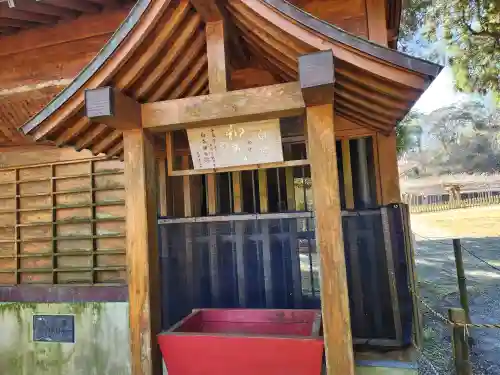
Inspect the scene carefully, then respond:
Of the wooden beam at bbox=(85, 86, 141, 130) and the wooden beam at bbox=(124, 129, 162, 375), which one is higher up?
Answer: the wooden beam at bbox=(85, 86, 141, 130)

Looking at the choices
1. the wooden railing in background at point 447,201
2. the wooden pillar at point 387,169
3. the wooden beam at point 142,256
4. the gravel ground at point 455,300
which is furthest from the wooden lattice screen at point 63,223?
the wooden railing in background at point 447,201

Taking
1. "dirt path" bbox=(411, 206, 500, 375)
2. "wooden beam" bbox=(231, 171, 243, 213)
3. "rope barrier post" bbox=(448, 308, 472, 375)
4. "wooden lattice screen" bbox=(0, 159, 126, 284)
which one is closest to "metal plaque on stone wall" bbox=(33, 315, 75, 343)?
"wooden lattice screen" bbox=(0, 159, 126, 284)

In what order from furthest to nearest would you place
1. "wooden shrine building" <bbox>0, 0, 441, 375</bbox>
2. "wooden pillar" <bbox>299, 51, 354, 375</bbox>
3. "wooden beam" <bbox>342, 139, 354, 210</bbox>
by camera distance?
"wooden beam" <bbox>342, 139, 354, 210</bbox>, "wooden shrine building" <bbox>0, 0, 441, 375</bbox>, "wooden pillar" <bbox>299, 51, 354, 375</bbox>

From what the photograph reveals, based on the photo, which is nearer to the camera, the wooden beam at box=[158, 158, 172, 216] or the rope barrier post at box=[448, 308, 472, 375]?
the rope barrier post at box=[448, 308, 472, 375]

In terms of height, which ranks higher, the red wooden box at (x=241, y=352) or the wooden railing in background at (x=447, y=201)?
the wooden railing in background at (x=447, y=201)

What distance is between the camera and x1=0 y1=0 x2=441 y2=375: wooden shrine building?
2.93 metres

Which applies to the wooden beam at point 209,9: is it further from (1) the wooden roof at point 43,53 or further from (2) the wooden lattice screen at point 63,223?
(2) the wooden lattice screen at point 63,223

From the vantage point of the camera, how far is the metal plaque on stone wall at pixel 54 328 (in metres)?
4.85

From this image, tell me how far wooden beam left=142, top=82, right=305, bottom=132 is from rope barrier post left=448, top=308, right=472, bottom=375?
2.05 m

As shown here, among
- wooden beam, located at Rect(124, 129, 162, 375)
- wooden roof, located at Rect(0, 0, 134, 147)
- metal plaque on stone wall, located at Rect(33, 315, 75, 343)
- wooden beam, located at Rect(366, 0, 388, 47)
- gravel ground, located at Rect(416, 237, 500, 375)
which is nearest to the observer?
wooden beam, located at Rect(124, 129, 162, 375)

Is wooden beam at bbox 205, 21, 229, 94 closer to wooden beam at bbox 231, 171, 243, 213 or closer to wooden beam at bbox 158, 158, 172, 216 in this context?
wooden beam at bbox 231, 171, 243, 213

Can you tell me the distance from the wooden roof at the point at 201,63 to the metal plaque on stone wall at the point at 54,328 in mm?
2635

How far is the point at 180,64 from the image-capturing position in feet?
11.2

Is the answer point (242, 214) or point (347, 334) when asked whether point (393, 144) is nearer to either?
point (242, 214)
